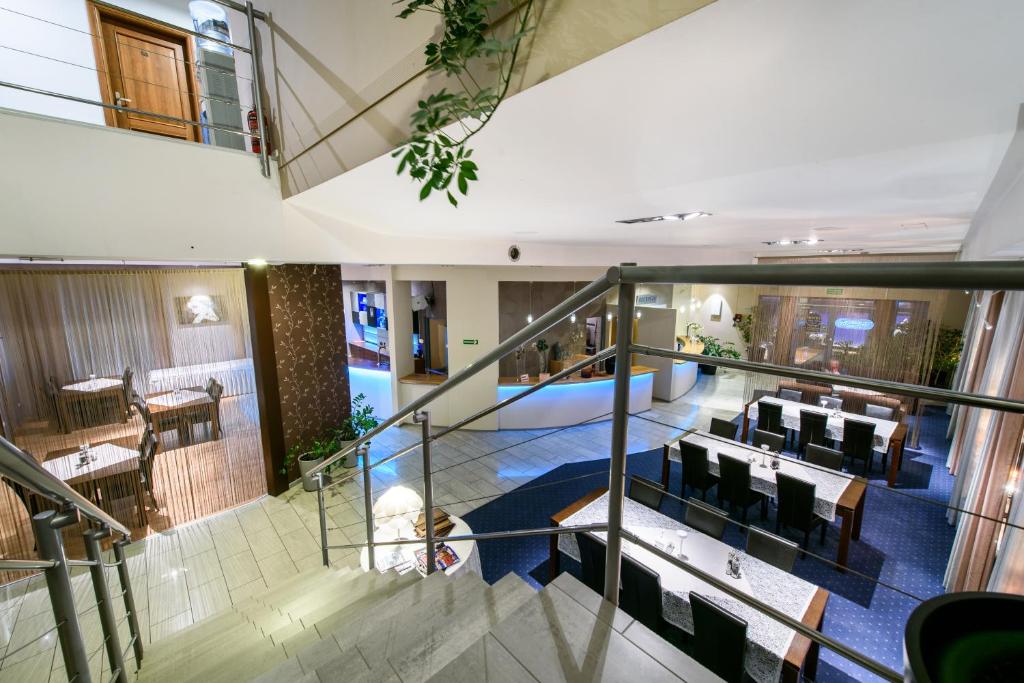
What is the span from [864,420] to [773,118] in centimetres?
521

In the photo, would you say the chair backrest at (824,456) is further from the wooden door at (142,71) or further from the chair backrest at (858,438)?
the wooden door at (142,71)

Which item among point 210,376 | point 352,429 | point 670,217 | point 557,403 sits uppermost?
point 670,217

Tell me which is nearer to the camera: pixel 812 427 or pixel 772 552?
pixel 772 552

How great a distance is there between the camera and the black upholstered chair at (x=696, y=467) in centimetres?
418

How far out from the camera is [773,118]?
4.59 ft

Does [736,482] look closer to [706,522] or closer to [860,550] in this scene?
[706,522]

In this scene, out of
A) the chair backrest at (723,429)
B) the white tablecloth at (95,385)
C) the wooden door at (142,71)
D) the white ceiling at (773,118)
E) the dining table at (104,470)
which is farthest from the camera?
the chair backrest at (723,429)

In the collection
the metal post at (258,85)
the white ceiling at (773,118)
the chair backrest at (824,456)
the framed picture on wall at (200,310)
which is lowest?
the chair backrest at (824,456)

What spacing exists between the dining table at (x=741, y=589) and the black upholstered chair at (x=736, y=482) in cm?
104

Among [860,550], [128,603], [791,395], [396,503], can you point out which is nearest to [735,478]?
[860,550]

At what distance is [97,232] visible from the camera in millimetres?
2732

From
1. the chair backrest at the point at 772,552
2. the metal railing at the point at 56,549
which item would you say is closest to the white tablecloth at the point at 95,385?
the metal railing at the point at 56,549

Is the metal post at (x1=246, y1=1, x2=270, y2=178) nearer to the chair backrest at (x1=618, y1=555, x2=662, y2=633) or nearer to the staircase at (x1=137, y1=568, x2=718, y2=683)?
the staircase at (x1=137, y1=568, x2=718, y2=683)

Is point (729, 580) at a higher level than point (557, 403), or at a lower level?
higher
